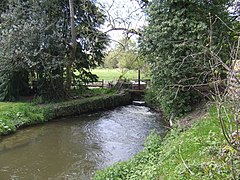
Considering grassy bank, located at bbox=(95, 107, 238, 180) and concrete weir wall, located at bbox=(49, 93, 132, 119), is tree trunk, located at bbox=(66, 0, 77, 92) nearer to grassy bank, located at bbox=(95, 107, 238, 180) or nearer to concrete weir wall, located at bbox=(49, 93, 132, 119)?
concrete weir wall, located at bbox=(49, 93, 132, 119)

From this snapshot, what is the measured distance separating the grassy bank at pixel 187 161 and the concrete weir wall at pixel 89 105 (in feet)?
26.5

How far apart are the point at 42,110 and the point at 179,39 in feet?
26.5

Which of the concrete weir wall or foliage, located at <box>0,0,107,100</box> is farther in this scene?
the concrete weir wall

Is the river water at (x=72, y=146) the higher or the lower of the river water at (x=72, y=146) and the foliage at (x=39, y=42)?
the lower

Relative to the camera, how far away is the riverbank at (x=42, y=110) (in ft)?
39.2

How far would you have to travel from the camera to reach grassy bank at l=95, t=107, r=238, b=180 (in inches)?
142

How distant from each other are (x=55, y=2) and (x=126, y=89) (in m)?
8.27

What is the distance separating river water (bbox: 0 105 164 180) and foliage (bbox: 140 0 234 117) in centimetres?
253

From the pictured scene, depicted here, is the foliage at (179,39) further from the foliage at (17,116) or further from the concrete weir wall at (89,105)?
the concrete weir wall at (89,105)

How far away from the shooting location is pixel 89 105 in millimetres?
16453

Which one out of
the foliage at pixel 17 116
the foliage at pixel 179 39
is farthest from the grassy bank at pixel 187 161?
the foliage at pixel 17 116

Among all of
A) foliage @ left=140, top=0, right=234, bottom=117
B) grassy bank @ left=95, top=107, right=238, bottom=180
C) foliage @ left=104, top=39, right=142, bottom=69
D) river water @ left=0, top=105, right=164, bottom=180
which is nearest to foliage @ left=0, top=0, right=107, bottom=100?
foliage @ left=104, top=39, right=142, bottom=69

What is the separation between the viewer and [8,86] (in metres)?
15.5

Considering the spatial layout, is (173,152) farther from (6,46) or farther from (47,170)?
(6,46)
